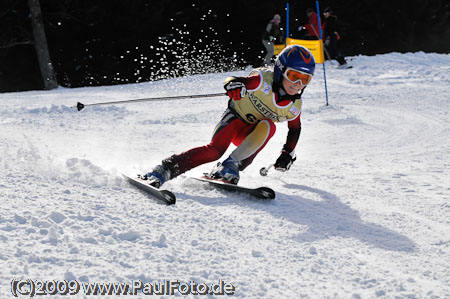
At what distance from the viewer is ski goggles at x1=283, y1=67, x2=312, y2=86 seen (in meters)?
4.10

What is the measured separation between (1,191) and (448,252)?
2.75 m

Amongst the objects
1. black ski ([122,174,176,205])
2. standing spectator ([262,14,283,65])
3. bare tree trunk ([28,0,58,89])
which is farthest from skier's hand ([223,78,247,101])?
bare tree trunk ([28,0,58,89])

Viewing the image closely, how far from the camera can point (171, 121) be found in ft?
26.4

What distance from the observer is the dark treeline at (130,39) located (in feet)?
55.5

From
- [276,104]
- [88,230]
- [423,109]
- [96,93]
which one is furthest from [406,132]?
[96,93]

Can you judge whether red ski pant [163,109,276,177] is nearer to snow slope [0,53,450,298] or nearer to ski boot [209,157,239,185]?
ski boot [209,157,239,185]

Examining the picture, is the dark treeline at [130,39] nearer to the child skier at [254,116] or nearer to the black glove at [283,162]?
the child skier at [254,116]

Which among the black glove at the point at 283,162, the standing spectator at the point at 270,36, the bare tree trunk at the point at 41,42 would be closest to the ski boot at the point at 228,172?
the black glove at the point at 283,162

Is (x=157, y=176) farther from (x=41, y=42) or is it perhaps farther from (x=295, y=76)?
(x=41, y=42)

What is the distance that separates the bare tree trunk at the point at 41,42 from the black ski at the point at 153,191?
1257 cm

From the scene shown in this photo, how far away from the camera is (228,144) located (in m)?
4.28

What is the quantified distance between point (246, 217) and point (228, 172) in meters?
0.84

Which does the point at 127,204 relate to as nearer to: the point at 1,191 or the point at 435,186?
the point at 1,191

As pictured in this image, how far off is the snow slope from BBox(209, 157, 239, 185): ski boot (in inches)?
7.1
